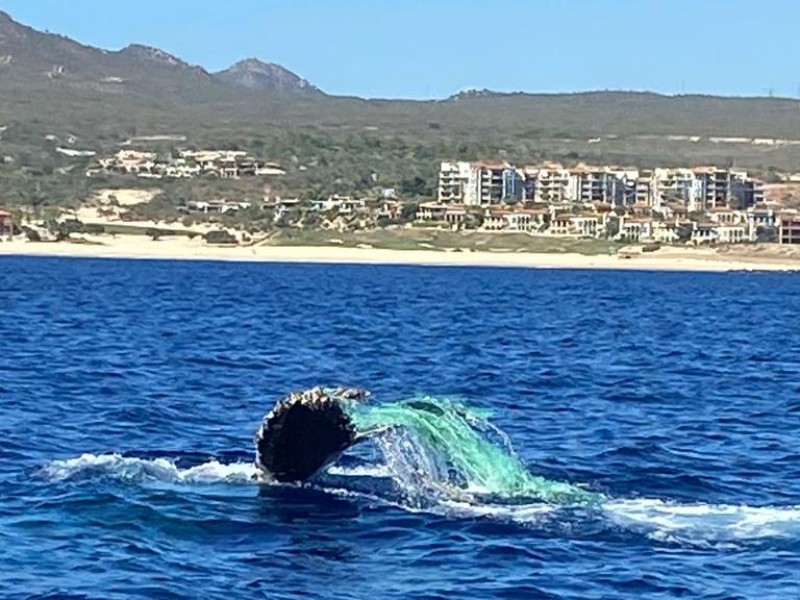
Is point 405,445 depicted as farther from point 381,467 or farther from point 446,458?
point 381,467

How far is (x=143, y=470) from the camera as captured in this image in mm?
26438

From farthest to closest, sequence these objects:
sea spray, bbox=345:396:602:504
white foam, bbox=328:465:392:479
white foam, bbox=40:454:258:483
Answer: white foam, bbox=328:465:392:479
white foam, bbox=40:454:258:483
sea spray, bbox=345:396:602:504

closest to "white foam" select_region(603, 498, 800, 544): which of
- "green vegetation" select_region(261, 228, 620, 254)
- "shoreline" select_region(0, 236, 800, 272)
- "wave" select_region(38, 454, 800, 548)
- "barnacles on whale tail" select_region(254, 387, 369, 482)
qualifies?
"wave" select_region(38, 454, 800, 548)

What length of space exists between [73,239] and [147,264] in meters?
29.9

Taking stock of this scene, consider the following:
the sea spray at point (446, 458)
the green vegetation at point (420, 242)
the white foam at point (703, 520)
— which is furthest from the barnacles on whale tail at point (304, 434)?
the green vegetation at point (420, 242)

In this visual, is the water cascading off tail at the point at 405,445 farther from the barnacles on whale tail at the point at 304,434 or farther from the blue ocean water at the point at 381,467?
the blue ocean water at the point at 381,467

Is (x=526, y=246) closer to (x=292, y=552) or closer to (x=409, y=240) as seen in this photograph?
(x=409, y=240)

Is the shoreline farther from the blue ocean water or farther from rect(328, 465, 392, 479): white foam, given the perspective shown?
rect(328, 465, 392, 479): white foam

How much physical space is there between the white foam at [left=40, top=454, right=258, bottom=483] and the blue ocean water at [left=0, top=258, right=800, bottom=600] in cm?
7

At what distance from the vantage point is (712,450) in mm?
31672

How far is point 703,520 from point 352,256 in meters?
161

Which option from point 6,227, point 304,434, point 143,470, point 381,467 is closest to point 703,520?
point 304,434

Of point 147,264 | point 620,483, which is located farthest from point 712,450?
point 147,264

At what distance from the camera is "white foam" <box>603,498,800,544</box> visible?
2309cm
